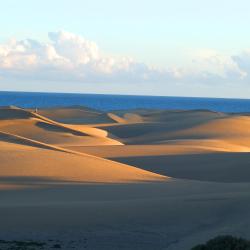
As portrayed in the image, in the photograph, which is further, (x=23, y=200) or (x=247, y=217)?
(x=23, y=200)

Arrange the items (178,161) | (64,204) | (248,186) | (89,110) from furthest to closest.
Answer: (89,110), (178,161), (248,186), (64,204)

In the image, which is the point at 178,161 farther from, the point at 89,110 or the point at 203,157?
the point at 89,110

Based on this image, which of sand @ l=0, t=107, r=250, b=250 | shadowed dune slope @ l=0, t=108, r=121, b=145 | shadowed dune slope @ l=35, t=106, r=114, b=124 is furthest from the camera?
shadowed dune slope @ l=35, t=106, r=114, b=124

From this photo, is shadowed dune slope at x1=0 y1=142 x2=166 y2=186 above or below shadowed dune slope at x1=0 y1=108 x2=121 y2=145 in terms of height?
above

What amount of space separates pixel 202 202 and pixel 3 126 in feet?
101

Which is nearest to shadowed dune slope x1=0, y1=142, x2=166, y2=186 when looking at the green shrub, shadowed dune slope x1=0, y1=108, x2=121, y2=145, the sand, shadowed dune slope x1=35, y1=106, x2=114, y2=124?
the sand

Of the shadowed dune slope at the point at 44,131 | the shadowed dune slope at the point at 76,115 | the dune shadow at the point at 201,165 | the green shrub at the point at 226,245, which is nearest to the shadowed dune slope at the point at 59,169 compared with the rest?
the dune shadow at the point at 201,165

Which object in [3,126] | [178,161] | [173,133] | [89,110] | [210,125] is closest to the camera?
[178,161]

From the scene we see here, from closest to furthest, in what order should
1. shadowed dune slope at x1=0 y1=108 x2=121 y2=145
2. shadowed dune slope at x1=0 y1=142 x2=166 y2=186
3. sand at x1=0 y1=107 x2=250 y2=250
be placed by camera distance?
sand at x1=0 y1=107 x2=250 y2=250 → shadowed dune slope at x1=0 y1=142 x2=166 y2=186 → shadowed dune slope at x1=0 y1=108 x2=121 y2=145

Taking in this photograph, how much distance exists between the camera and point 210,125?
53.5 m

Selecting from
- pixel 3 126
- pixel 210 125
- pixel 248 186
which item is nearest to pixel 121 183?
pixel 248 186

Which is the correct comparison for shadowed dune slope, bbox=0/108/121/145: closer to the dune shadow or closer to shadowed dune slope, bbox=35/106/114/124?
the dune shadow

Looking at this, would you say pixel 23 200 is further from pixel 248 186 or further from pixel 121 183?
pixel 248 186

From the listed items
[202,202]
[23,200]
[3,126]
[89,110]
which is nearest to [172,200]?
[202,202]
